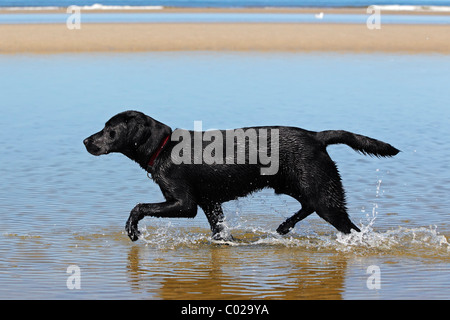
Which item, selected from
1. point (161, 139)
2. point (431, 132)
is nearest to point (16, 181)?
point (161, 139)

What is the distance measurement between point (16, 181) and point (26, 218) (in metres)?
1.50

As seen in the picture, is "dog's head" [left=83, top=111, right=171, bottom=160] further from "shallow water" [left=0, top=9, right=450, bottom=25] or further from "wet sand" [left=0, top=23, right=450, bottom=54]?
"shallow water" [left=0, top=9, right=450, bottom=25]

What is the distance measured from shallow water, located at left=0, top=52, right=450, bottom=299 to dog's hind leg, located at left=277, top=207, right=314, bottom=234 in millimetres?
65

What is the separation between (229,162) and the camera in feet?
22.7

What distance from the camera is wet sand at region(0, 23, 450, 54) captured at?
25578mm

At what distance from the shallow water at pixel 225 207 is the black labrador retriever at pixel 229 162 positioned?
0.30 meters

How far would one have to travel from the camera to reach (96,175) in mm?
9336

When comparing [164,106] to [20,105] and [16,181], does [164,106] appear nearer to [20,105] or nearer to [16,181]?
[20,105]

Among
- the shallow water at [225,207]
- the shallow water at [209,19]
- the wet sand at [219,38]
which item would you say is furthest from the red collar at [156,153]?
the shallow water at [209,19]

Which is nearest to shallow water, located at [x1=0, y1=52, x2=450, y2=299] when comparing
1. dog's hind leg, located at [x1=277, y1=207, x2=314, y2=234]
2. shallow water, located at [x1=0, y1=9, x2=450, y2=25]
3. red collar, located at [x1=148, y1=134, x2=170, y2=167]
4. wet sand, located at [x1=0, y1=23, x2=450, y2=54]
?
dog's hind leg, located at [x1=277, y1=207, x2=314, y2=234]

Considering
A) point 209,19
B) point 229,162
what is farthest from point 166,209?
point 209,19

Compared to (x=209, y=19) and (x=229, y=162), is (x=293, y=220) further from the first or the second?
(x=209, y=19)

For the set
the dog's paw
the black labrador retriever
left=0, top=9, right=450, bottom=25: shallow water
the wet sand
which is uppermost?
left=0, top=9, right=450, bottom=25: shallow water

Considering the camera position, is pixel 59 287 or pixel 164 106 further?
pixel 164 106
